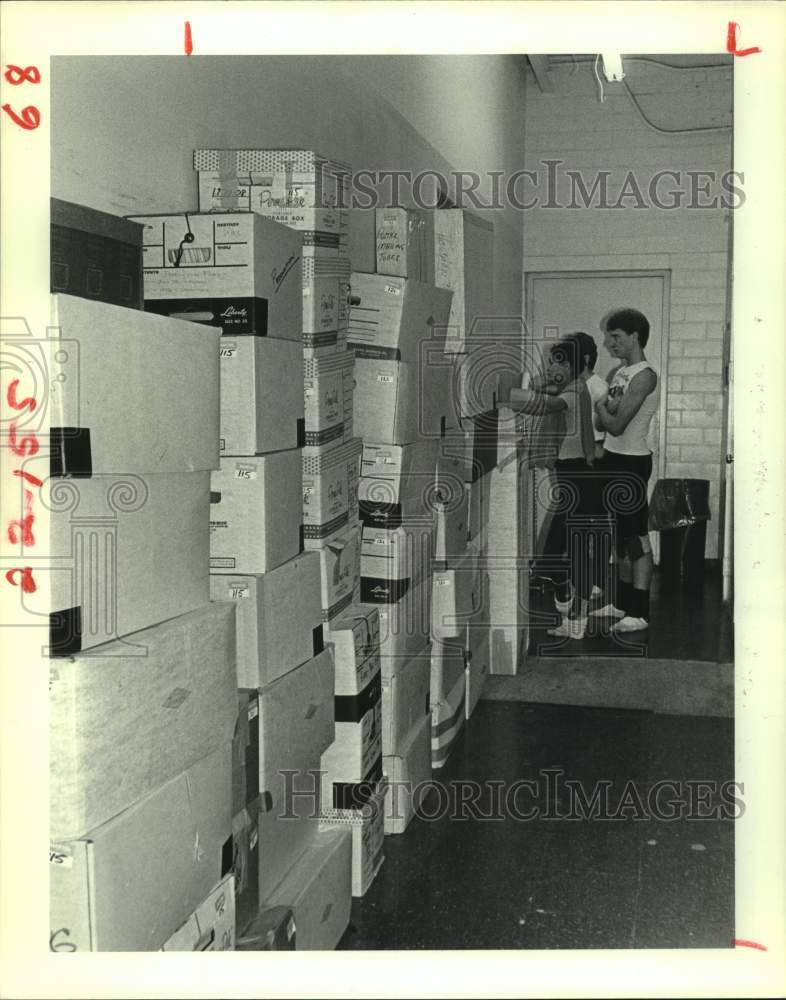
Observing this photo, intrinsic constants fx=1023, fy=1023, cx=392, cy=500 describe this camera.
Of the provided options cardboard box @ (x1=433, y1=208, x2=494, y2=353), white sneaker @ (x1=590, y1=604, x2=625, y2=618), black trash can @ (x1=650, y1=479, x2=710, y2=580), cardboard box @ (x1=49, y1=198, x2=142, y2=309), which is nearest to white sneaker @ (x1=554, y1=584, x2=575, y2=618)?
white sneaker @ (x1=590, y1=604, x2=625, y2=618)

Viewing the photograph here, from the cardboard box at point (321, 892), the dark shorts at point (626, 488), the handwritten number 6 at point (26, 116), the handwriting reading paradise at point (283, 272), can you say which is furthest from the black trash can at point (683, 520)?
the handwritten number 6 at point (26, 116)

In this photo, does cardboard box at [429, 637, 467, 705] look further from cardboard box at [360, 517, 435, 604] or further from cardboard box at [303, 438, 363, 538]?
cardboard box at [303, 438, 363, 538]

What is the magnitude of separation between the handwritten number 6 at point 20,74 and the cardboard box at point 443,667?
2.16 m

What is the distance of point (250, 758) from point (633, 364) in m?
3.05

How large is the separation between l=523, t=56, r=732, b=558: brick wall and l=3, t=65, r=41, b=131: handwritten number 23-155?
5.42 metres

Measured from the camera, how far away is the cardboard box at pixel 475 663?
3467 mm

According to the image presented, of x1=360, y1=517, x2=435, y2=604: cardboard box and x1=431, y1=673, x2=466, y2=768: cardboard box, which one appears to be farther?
x1=431, y1=673, x2=466, y2=768: cardboard box

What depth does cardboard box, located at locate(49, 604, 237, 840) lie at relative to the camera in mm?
1218

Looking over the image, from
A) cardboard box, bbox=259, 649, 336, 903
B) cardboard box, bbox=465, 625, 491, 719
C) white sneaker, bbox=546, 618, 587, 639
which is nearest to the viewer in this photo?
cardboard box, bbox=259, 649, 336, 903

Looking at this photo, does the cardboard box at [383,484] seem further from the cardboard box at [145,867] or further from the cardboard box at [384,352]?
the cardboard box at [145,867]

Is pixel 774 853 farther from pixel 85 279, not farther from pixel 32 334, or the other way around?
pixel 85 279

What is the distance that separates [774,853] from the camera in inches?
48.6

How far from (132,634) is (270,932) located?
0.59 metres

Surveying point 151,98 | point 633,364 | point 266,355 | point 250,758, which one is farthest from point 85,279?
point 633,364
